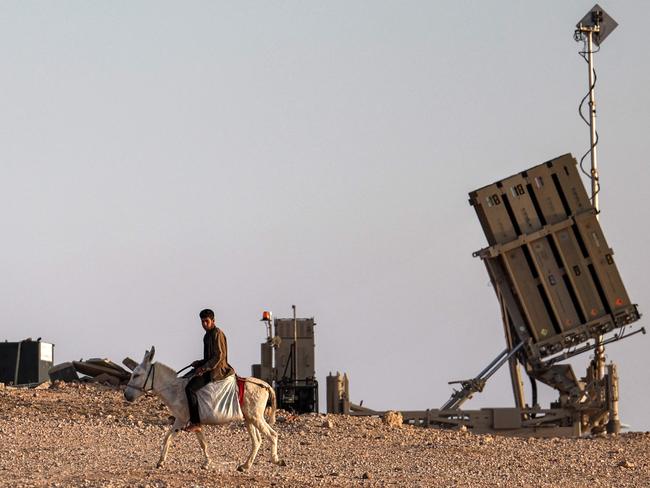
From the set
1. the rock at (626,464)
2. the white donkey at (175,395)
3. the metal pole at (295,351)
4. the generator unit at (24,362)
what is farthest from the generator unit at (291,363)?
the white donkey at (175,395)

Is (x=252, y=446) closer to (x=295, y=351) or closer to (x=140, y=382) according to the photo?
(x=140, y=382)

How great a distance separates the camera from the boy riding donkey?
748 inches

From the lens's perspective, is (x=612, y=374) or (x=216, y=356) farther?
(x=612, y=374)

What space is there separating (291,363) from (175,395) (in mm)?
13341

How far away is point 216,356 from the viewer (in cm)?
1902

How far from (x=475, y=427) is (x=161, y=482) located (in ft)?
50.5

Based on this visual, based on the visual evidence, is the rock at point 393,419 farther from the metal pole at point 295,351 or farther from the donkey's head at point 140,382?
the donkey's head at point 140,382

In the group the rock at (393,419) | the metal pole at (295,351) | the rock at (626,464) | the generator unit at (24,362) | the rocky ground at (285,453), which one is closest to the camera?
the rocky ground at (285,453)

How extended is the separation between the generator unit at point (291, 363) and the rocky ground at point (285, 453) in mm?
1628

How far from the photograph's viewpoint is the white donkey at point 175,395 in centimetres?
1911

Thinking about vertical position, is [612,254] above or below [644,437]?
above

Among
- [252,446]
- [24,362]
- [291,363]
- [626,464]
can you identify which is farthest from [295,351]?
[252,446]

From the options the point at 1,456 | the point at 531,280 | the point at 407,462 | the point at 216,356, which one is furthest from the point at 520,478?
the point at 531,280

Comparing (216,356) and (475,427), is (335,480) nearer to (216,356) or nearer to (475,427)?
(216,356)
